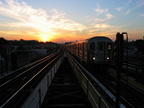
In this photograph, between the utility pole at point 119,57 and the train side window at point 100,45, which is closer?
the utility pole at point 119,57

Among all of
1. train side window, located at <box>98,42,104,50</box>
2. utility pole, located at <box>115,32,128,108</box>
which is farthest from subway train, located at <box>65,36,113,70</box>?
utility pole, located at <box>115,32,128,108</box>

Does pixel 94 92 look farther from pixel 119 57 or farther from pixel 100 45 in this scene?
pixel 100 45

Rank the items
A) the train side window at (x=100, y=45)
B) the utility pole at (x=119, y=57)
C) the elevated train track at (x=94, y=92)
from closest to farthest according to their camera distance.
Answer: the utility pole at (x=119, y=57) < the elevated train track at (x=94, y=92) < the train side window at (x=100, y=45)

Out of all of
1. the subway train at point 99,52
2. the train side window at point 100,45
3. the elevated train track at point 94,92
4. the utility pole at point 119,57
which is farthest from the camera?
the train side window at point 100,45

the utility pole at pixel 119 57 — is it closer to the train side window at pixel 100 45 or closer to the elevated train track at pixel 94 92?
the elevated train track at pixel 94 92

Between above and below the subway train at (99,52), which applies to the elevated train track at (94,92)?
below

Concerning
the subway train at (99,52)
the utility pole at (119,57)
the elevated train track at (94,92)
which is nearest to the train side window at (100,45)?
the subway train at (99,52)

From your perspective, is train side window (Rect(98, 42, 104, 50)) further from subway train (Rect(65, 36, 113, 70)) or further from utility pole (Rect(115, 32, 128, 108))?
utility pole (Rect(115, 32, 128, 108))

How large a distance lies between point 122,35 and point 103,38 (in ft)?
31.6

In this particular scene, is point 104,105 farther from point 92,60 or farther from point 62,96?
point 92,60

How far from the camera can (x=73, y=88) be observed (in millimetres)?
10141

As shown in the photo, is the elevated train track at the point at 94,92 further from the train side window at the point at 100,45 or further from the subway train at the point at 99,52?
the train side window at the point at 100,45

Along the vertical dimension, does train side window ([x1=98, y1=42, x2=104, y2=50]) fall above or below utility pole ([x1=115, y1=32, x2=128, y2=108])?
above

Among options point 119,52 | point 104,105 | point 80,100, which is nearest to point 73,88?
point 80,100
